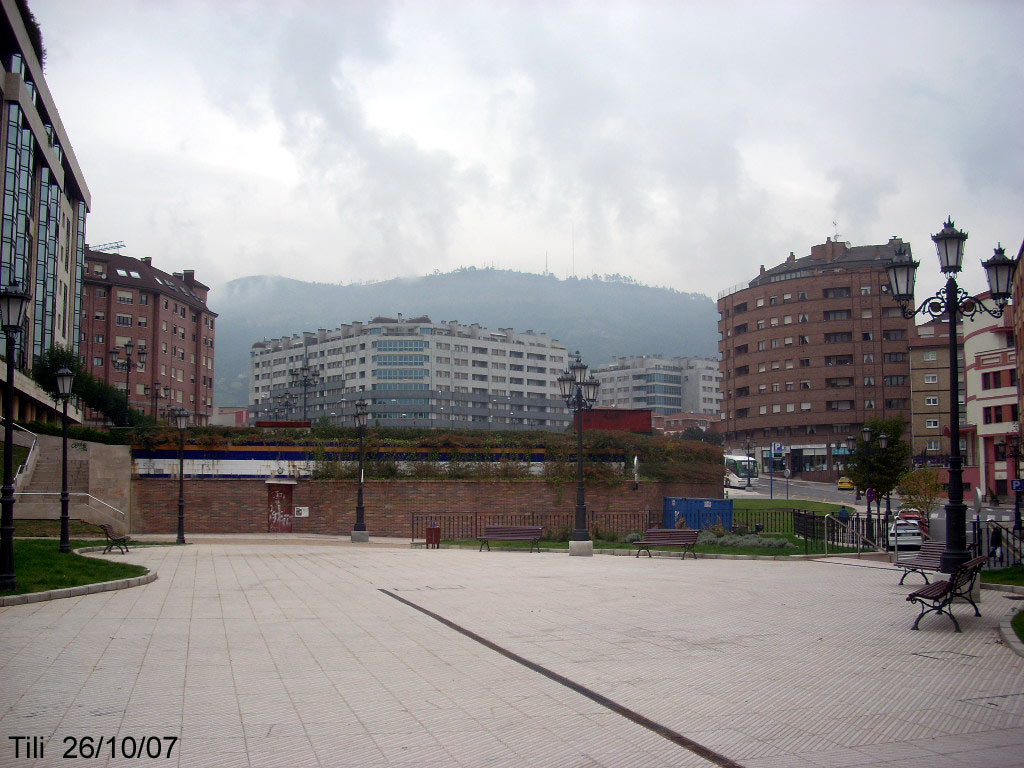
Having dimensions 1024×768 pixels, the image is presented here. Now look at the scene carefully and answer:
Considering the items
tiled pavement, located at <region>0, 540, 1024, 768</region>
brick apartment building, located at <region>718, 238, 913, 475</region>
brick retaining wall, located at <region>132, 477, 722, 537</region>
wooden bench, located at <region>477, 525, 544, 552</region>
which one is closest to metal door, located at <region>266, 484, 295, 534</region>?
brick retaining wall, located at <region>132, 477, 722, 537</region>

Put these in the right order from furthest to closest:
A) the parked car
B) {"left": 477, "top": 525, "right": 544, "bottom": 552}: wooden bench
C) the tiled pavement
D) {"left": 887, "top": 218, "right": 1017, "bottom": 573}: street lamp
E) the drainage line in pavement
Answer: the parked car < {"left": 477, "top": 525, "right": 544, "bottom": 552}: wooden bench < {"left": 887, "top": 218, "right": 1017, "bottom": 573}: street lamp < the tiled pavement < the drainage line in pavement

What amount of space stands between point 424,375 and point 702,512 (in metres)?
112

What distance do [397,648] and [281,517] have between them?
91.8ft

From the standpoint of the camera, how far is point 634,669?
876cm

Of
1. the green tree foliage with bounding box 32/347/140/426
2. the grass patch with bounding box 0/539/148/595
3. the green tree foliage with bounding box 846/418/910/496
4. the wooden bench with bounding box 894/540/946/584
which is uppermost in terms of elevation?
the green tree foliage with bounding box 32/347/140/426

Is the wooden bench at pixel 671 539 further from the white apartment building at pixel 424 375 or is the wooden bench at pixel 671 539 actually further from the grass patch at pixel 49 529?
the white apartment building at pixel 424 375

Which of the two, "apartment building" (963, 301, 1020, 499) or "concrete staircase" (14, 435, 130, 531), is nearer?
"concrete staircase" (14, 435, 130, 531)

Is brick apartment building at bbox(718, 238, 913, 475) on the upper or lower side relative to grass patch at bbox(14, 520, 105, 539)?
upper

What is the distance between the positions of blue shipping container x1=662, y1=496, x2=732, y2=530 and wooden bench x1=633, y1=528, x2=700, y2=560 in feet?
22.7

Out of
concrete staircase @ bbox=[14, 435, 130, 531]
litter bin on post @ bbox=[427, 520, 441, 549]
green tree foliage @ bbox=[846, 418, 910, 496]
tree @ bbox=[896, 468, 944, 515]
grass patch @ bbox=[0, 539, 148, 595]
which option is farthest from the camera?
tree @ bbox=[896, 468, 944, 515]

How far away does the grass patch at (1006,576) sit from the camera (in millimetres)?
15016

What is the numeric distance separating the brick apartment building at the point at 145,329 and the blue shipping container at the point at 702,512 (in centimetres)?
6319

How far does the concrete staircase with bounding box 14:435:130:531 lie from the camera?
3048cm

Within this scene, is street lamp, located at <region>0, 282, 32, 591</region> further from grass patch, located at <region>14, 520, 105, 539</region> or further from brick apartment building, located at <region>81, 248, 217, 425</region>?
brick apartment building, located at <region>81, 248, 217, 425</region>
